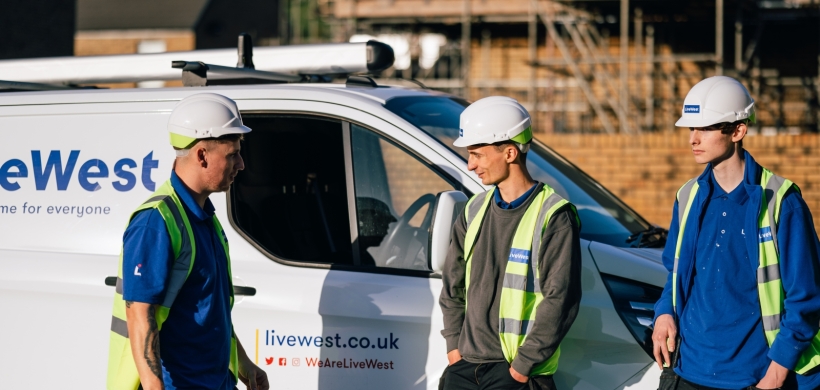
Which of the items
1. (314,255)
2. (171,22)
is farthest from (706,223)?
(171,22)

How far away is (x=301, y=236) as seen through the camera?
4414 mm

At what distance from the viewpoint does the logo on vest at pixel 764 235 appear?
317 cm

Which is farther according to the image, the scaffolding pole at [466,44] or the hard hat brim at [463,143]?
the scaffolding pole at [466,44]

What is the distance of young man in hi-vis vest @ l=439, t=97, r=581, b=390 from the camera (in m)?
3.36

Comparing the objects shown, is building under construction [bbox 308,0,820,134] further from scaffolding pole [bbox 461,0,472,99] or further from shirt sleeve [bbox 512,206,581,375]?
shirt sleeve [bbox 512,206,581,375]

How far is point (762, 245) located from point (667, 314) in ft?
1.35

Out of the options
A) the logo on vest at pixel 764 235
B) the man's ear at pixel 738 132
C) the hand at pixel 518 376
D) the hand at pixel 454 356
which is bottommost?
the hand at pixel 518 376

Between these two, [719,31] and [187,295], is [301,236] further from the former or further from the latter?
[719,31]

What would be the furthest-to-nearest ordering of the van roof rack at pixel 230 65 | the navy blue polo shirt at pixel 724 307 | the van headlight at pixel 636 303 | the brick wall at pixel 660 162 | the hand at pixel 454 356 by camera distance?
the brick wall at pixel 660 162 → the van roof rack at pixel 230 65 → the van headlight at pixel 636 303 → the hand at pixel 454 356 → the navy blue polo shirt at pixel 724 307

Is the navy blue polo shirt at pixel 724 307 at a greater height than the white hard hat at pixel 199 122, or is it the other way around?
the white hard hat at pixel 199 122

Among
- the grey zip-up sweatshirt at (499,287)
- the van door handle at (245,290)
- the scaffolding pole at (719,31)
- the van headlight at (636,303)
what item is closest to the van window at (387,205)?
the van door handle at (245,290)

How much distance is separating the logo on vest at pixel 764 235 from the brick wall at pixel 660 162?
10725 mm

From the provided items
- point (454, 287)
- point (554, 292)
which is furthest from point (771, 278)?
point (454, 287)

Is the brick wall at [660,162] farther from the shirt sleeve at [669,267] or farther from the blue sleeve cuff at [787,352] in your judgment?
the blue sleeve cuff at [787,352]
